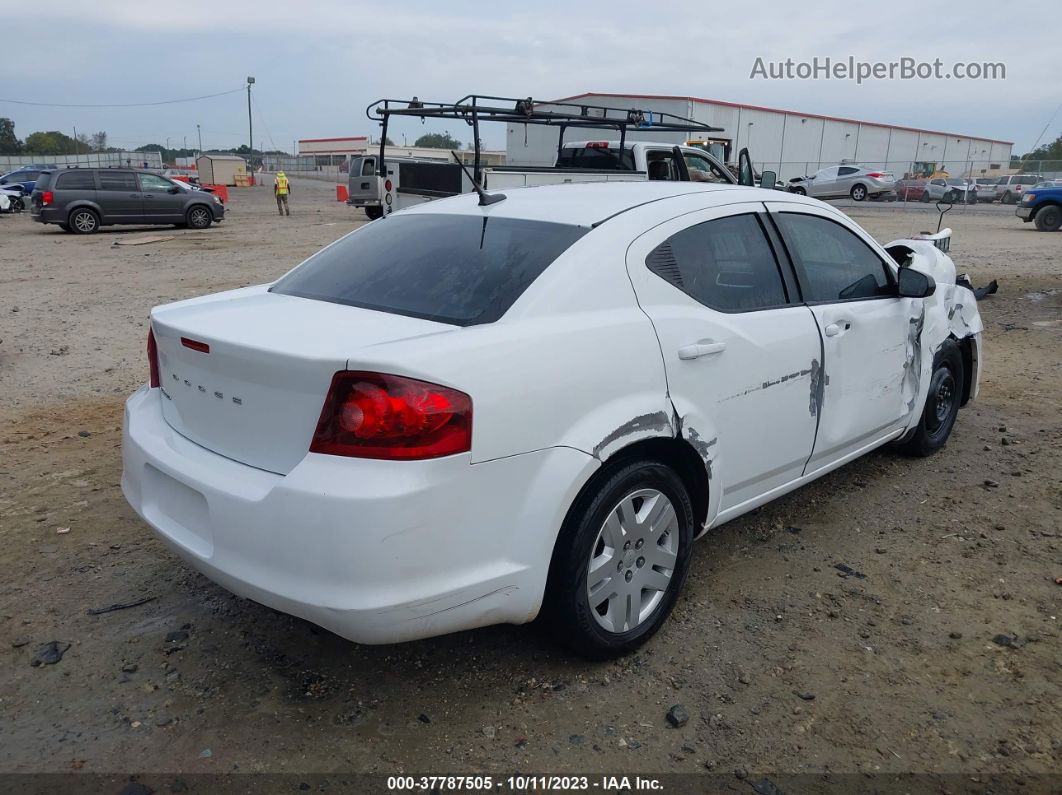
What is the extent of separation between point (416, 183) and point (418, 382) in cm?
1180

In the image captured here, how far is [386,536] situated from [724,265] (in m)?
1.83

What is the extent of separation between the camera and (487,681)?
2.85 meters

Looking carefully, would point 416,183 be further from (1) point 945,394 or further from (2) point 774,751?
(2) point 774,751

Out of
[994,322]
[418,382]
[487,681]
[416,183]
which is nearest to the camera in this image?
[418,382]

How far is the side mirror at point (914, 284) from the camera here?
13.3ft

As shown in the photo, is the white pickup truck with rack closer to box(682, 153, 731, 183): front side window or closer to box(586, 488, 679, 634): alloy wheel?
box(682, 153, 731, 183): front side window

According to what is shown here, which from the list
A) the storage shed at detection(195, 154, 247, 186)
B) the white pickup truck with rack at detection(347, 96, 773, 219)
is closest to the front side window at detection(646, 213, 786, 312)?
the white pickup truck with rack at detection(347, 96, 773, 219)

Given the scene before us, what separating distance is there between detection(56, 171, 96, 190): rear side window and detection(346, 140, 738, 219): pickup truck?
390 inches

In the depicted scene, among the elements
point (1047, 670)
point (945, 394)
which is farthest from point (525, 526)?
point (945, 394)

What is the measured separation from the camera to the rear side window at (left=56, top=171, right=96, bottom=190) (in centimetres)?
1992

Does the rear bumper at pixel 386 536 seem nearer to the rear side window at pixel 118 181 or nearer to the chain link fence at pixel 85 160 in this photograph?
the rear side window at pixel 118 181

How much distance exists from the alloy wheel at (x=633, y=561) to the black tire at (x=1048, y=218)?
22401 mm

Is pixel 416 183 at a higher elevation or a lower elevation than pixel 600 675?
higher

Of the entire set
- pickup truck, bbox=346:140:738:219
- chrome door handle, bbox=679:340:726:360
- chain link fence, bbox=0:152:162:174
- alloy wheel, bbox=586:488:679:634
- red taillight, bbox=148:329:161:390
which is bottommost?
alloy wheel, bbox=586:488:679:634
